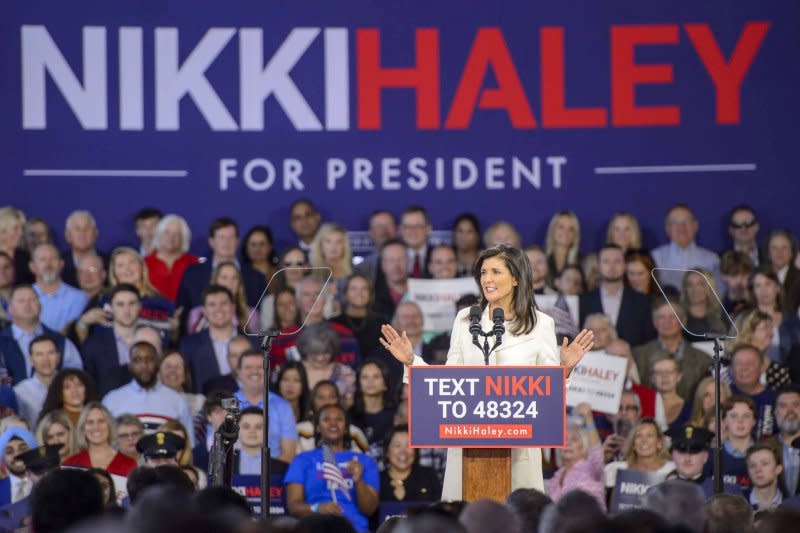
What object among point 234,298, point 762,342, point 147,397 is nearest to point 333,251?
point 234,298

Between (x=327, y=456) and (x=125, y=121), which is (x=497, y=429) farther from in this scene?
(x=125, y=121)

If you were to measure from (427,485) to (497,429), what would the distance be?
2.93m

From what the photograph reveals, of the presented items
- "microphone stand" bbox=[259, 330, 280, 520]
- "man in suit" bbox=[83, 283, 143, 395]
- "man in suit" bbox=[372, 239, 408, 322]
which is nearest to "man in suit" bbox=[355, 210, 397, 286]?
"man in suit" bbox=[372, 239, 408, 322]

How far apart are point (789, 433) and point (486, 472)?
3.51 metres

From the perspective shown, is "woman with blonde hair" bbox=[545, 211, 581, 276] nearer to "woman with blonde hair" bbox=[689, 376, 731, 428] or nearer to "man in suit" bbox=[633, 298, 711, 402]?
"man in suit" bbox=[633, 298, 711, 402]

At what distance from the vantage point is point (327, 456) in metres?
8.04

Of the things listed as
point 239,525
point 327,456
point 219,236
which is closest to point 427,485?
point 327,456

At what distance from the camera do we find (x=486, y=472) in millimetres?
5383

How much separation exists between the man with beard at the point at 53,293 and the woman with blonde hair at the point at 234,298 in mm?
709

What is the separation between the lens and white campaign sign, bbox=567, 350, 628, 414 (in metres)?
8.74

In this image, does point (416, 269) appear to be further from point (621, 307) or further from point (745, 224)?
point (745, 224)

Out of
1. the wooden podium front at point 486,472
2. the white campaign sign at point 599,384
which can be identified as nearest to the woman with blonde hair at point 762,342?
the white campaign sign at point 599,384

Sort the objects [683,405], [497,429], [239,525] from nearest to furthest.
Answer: [239,525] → [497,429] → [683,405]

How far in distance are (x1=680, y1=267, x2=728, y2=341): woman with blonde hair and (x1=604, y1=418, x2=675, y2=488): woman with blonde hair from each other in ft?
4.34
